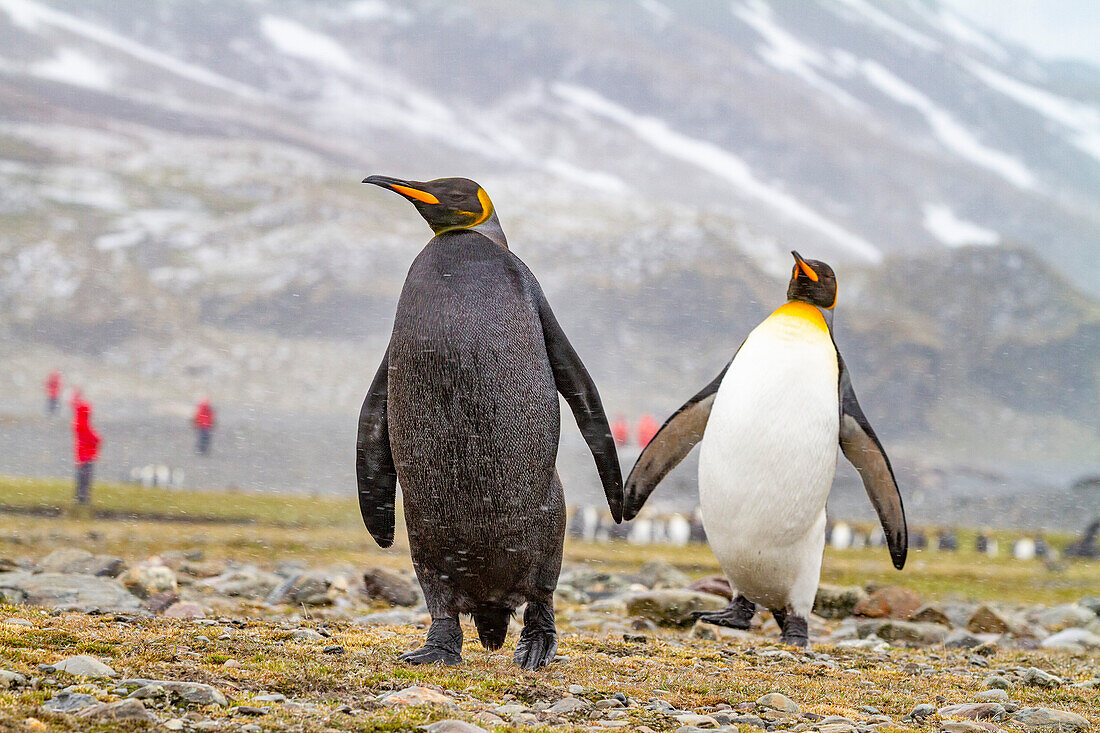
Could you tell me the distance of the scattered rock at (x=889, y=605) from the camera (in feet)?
27.8

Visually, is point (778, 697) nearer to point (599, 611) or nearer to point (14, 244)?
point (599, 611)

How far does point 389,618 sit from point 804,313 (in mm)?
3107

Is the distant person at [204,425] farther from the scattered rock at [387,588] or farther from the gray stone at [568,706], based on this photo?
the gray stone at [568,706]

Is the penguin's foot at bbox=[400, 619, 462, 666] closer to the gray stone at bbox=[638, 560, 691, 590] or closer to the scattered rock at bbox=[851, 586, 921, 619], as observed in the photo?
the scattered rock at bbox=[851, 586, 921, 619]

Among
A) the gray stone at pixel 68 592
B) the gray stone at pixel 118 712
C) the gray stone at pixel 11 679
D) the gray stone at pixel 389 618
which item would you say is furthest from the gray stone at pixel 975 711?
the gray stone at pixel 68 592

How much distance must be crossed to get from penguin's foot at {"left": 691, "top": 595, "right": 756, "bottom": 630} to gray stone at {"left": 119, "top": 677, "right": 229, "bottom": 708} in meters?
3.91

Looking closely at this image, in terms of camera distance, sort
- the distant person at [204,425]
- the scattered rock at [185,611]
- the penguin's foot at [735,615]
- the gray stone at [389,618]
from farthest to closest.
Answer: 1. the distant person at [204,425]
2. the penguin's foot at [735,615]
3. the gray stone at [389,618]
4. the scattered rock at [185,611]

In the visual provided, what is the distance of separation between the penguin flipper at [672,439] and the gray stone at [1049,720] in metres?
2.84

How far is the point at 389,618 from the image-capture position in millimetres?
6805

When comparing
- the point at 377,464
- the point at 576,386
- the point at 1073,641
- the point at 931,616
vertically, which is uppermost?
the point at 576,386

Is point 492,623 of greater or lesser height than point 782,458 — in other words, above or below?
below

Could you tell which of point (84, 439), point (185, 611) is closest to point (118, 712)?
point (185, 611)

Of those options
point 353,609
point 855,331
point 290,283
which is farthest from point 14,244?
point 353,609

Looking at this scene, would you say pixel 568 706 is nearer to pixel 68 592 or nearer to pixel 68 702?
pixel 68 702
